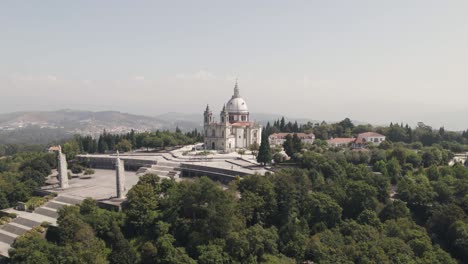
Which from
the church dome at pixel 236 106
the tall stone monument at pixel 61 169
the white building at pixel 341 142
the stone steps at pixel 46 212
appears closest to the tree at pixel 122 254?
the stone steps at pixel 46 212

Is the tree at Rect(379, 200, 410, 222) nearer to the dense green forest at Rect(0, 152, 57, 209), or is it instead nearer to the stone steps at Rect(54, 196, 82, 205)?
the stone steps at Rect(54, 196, 82, 205)

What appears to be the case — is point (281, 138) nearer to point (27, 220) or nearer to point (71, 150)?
point (71, 150)

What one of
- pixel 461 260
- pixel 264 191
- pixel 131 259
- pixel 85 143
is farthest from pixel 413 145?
pixel 85 143

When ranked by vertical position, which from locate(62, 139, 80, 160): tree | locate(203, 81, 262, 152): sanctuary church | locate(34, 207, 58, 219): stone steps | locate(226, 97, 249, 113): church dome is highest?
locate(226, 97, 249, 113): church dome

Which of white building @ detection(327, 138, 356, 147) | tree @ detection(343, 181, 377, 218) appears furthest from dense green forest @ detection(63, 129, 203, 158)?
tree @ detection(343, 181, 377, 218)

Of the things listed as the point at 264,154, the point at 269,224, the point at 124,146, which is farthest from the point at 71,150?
the point at 269,224

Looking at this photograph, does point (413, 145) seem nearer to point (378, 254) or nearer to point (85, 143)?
point (378, 254)
